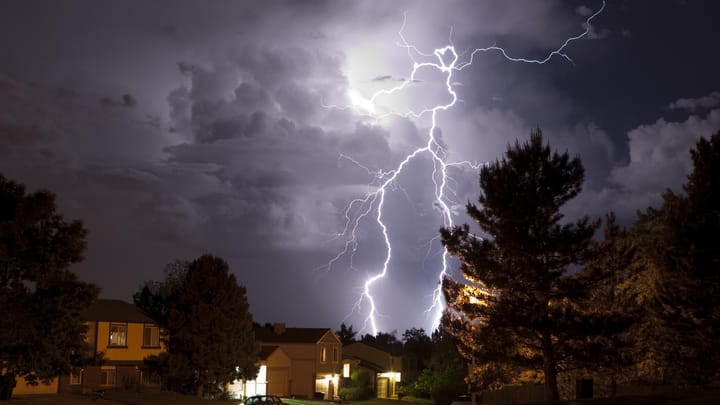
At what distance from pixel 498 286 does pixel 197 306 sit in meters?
17.5

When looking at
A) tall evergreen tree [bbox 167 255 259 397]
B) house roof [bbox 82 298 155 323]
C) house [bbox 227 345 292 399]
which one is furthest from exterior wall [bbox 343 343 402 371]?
tall evergreen tree [bbox 167 255 259 397]

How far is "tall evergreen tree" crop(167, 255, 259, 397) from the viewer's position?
37.4m

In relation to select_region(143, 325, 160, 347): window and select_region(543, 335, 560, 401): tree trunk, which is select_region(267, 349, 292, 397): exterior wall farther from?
select_region(543, 335, 560, 401): tree trunk

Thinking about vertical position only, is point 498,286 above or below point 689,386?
above

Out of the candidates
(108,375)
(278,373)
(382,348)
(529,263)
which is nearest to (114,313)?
(108,375)

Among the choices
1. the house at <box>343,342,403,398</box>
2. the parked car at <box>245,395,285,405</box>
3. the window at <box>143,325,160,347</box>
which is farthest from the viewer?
the house at <box>343,342,403,398</box>

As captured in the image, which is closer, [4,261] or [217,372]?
[4,261]

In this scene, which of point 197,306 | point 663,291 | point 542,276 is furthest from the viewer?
point 197,306

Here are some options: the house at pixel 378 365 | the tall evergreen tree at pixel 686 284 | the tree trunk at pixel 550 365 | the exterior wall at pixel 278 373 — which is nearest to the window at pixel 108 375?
the exterior wall at pixel 278 373

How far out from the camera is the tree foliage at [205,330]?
3741 cm

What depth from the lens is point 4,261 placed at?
26.6 meters

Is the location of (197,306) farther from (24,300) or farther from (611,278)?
(611,278)

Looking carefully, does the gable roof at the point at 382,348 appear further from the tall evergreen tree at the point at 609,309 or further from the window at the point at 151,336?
the tall evergreen tree at the point at 609,309

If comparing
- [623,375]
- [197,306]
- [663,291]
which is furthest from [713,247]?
[197,306]
